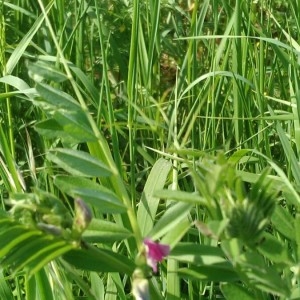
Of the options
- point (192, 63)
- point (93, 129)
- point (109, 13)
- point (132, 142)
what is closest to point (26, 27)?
point (109, 13)

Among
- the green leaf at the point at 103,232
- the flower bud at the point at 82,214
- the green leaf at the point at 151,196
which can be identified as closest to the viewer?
the flower bud at the point at 82,214

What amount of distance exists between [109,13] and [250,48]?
0.55m

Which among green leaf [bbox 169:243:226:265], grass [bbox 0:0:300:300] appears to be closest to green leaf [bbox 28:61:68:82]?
grass [bbox 0:0:300:300]

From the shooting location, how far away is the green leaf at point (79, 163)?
73 centimetres

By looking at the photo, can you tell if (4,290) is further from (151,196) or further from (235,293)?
(235,293)

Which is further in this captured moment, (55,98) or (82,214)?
(55,98)

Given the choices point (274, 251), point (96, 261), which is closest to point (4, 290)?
point (96, 261)

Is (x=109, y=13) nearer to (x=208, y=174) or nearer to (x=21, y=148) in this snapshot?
(x=21, y=148)

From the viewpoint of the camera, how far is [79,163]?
2.41 feet

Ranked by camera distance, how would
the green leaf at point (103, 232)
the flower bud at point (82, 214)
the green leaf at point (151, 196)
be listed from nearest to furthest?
the flower bud at point (82, 214) < the green leaf at point (103, 232) < the green leaf at point (151, 196)

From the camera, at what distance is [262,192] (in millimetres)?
620

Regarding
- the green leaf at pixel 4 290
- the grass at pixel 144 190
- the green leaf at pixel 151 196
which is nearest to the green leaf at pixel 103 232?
the grass at pixel 144 190

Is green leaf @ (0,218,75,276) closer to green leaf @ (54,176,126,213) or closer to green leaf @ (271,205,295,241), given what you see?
green leaf @ (54,176,126,213)

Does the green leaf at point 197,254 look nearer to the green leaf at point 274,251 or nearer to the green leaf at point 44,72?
the green leaf at point 274,251
